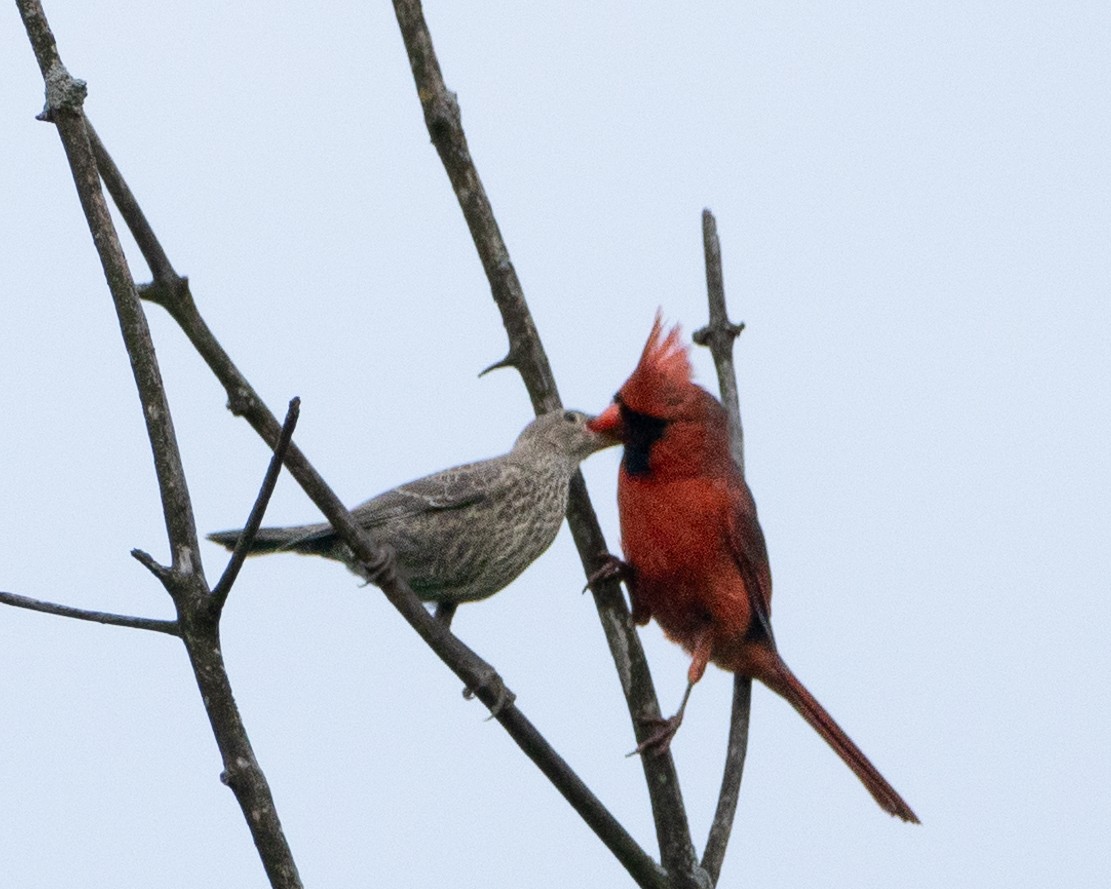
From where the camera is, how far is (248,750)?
109 inches

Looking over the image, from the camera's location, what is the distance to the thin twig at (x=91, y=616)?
9.21 ft

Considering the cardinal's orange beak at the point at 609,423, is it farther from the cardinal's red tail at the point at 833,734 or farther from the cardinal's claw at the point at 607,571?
the cardinal's red tail at the point at 833,734

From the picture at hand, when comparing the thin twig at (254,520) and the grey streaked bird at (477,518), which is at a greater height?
the grey streaked bird at (477,518)

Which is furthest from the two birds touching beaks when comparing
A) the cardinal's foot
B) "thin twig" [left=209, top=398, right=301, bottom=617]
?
"thin twig" [left=209, top=398, right=301, bottom=617]

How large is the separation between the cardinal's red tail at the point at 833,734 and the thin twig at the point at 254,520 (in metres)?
2.99

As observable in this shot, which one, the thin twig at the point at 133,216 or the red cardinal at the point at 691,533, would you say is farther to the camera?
the red cardinal at the point at 691,533

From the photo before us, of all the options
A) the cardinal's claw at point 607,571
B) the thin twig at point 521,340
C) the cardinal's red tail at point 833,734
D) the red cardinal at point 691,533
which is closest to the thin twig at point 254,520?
the thin twig at point 521,340

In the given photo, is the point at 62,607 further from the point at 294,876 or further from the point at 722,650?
the point at 722,650

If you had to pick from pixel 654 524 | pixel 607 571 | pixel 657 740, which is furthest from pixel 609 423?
pixel 657 740

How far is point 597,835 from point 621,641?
0.69 meters

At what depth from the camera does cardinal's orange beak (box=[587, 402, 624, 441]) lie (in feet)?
17.9

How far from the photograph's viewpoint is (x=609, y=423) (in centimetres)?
546

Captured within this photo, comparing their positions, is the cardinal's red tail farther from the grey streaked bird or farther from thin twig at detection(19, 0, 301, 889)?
thin twig at detection(19, 0, 301, 889)

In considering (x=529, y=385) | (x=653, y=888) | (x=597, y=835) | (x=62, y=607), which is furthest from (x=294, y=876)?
(x=529, y=385)
